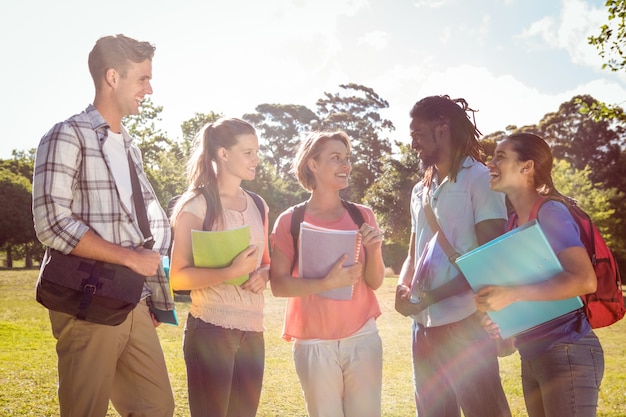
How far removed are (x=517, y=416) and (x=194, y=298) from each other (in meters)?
5.07

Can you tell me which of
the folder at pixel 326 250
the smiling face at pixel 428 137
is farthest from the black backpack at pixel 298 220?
the smiling face at pixel 428 137

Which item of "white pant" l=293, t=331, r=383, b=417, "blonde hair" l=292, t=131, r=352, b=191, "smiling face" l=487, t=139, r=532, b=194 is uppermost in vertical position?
"blonde hair" l=292, t=131, r=352, b=191

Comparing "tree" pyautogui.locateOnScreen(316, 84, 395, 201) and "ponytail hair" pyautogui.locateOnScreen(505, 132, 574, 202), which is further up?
"tree" pyautogui.locateOnScreen(316, 84, 395, 201)

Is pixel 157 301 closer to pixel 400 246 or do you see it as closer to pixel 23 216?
pixel 400 246

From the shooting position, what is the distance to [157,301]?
3322 millimetres

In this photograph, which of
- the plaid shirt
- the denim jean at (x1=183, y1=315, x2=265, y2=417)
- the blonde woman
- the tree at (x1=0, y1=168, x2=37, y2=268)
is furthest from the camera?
the tree at (x1=0, y1=168, x2=37, y2=268)

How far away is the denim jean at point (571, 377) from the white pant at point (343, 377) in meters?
0.93

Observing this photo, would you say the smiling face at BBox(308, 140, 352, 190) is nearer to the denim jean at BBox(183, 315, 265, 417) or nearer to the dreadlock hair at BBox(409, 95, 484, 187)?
the dreadlock hair at BBox(409, 95, 484, 187)

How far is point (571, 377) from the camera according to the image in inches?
116

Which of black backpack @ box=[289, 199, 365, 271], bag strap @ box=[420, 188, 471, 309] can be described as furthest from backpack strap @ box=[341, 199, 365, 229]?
bag strap @ box=[420, 188, 471, 309]

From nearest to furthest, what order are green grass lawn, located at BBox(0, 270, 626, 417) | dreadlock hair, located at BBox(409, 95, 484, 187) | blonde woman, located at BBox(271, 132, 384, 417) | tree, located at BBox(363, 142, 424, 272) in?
1. blonde woman, located at BBox(271, 132, 384, 417)
2. dreadlock hair, located at BBox(409, 95, 484, 187)
3. green grass lawn, located at BBox(0, 270, 626, 417)
4. tree, located at BBox(363, 142, 424, 272)

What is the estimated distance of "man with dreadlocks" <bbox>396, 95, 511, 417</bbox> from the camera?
3.43 meters

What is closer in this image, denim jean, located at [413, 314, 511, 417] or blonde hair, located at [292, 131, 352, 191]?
denim jean, located at [413, 314, 511, 417]

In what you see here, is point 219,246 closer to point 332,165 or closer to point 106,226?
point 106,226
